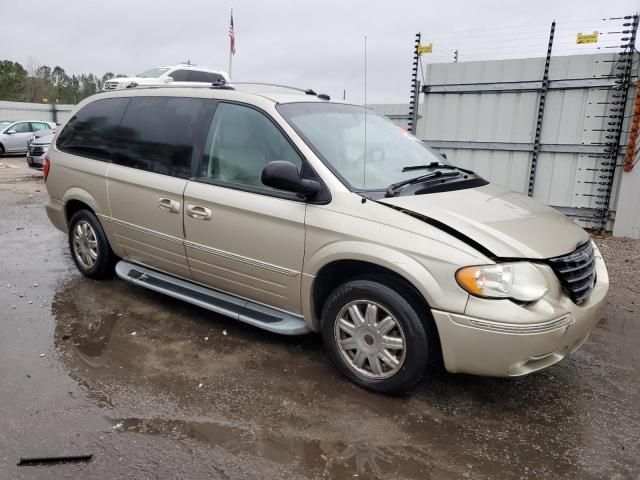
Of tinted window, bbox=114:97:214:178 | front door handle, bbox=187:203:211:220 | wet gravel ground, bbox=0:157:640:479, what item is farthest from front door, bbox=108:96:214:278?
wet gravel ground, bbox=0:157:640:479

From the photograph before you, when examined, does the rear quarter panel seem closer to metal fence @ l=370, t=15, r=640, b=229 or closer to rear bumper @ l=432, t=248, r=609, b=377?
rear bumper @ l=432, t=248, r=609, b=377

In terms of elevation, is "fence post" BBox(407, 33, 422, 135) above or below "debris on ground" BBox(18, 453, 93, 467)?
above

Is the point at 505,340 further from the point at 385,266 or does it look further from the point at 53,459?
the point at 53,459

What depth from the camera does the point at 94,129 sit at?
5.06 meters

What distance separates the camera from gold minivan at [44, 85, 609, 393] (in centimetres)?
291

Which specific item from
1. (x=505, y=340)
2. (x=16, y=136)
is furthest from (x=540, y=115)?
(x=16, y=136)

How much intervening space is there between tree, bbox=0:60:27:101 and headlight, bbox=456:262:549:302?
4759cm

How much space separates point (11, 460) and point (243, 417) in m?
1.19

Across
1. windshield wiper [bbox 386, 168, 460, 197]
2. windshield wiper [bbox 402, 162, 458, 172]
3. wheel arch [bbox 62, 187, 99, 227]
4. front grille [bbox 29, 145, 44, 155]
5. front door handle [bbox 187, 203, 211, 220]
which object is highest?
windshield wiper [bbox 402, 162, 458, 172]

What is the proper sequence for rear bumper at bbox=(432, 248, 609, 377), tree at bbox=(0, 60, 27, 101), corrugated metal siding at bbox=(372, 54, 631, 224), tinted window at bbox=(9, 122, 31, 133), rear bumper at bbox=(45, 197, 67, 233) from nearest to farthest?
1. rear bumper at bbox=(432, 248, 609, 377)
2. rear bumper at bbox=(45, 197, 67, 233)
3. corrugated metal siding at bbox=(372, 54, 631, 224)
4. tinted window at bbox=(9, 122, 31, 133)
5. tree at bbox=(0, 60, 27, 101)

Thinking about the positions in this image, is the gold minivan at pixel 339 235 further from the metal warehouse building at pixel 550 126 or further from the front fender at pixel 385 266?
the metal warehouse building at pixel 550 126

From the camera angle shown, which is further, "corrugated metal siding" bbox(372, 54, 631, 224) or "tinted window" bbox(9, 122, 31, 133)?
"tinted window" bbox(9, 122, 31, 133)

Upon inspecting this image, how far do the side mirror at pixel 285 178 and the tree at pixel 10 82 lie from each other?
4647 centimetres

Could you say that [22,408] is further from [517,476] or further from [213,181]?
[517,476]
